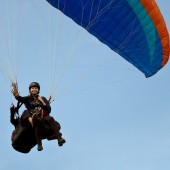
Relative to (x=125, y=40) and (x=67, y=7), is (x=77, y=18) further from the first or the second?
(x=125, y=40)

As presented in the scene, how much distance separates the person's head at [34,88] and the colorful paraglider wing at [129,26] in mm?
3012

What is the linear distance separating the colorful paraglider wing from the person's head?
3.01 meters

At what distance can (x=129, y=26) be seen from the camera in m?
13.4

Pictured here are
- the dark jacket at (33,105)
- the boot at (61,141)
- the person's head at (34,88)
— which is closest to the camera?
the boot at (61,141)

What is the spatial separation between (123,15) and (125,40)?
0.74 m

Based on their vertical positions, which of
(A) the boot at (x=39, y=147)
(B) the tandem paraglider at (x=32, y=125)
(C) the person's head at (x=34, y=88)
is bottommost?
(A) the boot at (x=39, y=147)

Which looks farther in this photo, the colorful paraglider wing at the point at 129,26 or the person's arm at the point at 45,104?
the colorful paraglider wing at the point at 129,26

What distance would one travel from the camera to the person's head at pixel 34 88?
11.1 meters

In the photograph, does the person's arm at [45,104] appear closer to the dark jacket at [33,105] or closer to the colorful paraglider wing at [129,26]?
the dark jacket at [33,105]

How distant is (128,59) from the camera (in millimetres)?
14102

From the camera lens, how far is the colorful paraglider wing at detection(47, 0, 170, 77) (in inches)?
517

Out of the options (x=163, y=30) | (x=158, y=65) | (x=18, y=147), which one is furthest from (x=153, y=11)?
(x=18, y=147)

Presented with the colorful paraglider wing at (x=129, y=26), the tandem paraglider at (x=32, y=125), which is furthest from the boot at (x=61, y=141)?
the colorful paraglider wing at (x=129, y=26)

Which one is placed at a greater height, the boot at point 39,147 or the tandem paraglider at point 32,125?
the tandem paraglider at point 32,125
